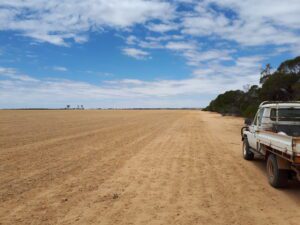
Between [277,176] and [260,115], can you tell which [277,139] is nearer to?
[277,176]

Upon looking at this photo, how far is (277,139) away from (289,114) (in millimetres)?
2922

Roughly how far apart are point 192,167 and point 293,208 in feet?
13.8

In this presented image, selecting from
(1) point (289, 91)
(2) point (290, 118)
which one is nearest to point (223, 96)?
(1) point (289, 91)

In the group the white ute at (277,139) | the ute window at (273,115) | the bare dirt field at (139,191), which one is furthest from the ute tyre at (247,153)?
the ute window at (273,115)

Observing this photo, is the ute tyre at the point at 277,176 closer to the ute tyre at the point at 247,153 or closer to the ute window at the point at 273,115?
the ute window at the point at 273,115

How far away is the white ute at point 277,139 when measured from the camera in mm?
6874

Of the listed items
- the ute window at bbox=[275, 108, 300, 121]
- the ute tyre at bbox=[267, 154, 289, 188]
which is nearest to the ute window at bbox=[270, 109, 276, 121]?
the ute window at bbox=[275, 108, 300, 121]

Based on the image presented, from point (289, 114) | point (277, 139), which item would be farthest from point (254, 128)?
point (277, 139)

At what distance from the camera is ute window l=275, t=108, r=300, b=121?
33.0 ft

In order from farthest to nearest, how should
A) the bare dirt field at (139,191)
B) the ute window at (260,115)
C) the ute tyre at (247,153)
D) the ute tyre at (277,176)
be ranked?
the ute tyre at (247,153)
the ute window at (260,115)
the ute tyre at (277,176)
the bare dirt field at (139,191)

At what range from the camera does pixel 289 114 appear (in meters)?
10.1

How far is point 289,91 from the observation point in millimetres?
41781

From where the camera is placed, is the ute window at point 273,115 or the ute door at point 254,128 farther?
the ute door at point 254,128

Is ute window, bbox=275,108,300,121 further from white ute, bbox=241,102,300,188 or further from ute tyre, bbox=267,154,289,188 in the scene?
ute tyre, bbox=267,154,289,188
